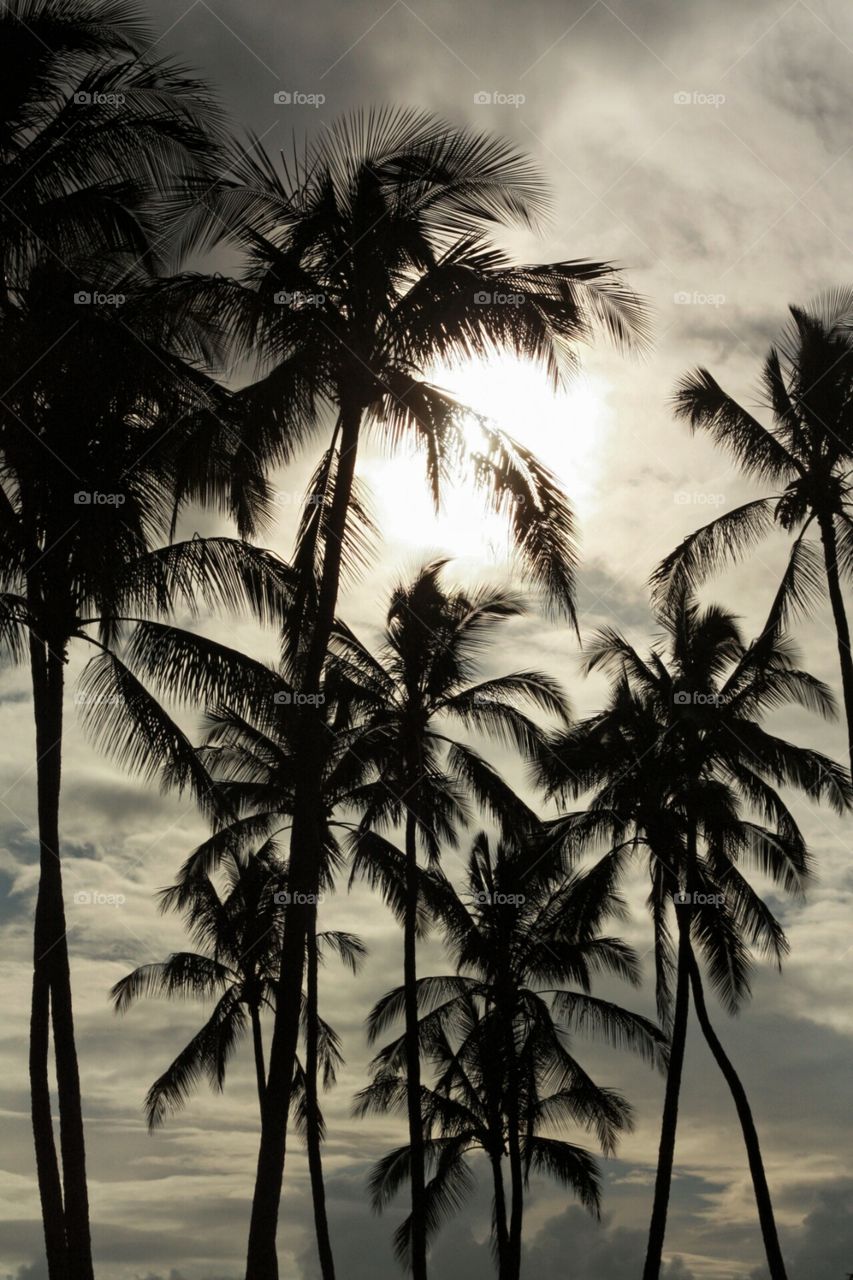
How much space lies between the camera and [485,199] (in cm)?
1443

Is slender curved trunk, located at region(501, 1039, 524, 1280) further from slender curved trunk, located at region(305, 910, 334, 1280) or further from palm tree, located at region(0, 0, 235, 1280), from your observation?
palm tree, located at region(0, 0, 235, 1280)

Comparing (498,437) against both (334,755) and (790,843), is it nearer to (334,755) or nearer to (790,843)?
(334,755)

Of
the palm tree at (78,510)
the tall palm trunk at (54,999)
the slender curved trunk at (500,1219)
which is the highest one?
the palm tree at (78,510)

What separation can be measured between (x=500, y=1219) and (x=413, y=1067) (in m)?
7.47

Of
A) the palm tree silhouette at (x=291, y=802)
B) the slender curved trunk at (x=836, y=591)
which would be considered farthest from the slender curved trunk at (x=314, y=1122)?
the slender curved trunk at (x=836, y=591)

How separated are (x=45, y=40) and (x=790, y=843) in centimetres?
1765

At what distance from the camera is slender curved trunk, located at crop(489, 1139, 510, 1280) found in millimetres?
28938

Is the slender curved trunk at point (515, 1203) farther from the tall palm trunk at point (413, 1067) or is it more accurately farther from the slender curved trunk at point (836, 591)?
the slender curved trunk at point (836, 591)

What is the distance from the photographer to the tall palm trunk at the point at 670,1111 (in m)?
23.5

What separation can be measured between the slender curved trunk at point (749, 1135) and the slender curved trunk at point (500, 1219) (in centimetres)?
710

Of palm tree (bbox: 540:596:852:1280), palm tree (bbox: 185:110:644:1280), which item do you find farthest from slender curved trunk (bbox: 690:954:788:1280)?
palm tree (bbox: 185:110:644:1280)

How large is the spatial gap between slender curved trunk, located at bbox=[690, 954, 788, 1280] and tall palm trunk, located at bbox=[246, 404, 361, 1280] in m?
13.4

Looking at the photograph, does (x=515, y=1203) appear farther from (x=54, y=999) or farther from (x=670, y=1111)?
(x=54, y=999)

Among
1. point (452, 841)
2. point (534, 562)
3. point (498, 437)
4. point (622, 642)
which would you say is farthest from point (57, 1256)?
point (622, 642)
